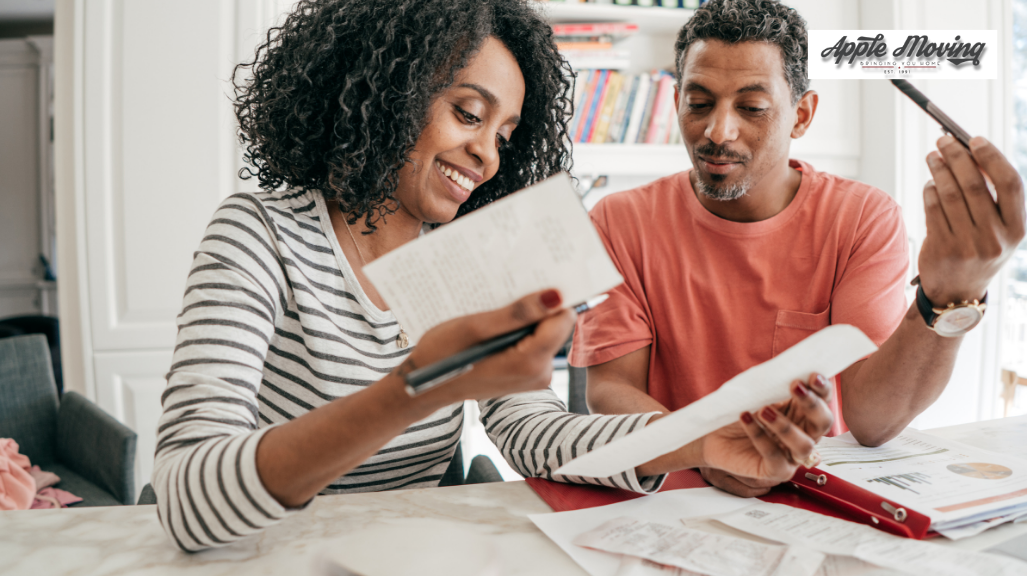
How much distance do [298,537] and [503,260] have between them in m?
0.37

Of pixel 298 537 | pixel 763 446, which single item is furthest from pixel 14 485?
pixel 763 446

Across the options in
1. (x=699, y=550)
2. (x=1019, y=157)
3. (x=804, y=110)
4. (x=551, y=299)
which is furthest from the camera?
(x=1019, y=157)

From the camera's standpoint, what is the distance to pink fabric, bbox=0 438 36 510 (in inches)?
56.8

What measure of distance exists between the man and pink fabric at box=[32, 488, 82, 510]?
4.30ft

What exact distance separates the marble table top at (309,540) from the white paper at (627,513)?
1cm

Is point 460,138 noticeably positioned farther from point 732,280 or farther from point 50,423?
point 50,423

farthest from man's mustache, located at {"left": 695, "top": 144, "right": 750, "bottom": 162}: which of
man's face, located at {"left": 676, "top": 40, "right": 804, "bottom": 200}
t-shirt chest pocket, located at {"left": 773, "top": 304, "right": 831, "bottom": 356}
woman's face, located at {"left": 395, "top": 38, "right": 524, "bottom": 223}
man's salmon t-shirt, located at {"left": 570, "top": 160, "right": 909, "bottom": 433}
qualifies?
woman's face, located at {"left": 395, "top": 38, "right": 524, "bottom": 223}

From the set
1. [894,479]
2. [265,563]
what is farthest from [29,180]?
[894,479]

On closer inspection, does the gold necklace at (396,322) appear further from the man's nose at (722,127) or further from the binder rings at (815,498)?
the man's nose at (722,127)

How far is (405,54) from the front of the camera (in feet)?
3.09

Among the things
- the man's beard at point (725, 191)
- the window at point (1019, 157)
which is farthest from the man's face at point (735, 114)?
the window at point (1019, 157)

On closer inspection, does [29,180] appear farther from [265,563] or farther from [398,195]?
[265,563]

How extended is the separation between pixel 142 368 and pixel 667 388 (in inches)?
68.8

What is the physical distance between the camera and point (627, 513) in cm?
70
